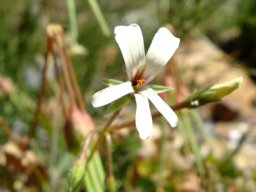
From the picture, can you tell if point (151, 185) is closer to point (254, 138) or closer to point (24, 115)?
point (24, 115)

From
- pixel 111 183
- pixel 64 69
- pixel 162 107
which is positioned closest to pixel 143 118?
pixel 162 107

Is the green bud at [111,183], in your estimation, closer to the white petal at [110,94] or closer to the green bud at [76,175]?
the green bud at [76,175]

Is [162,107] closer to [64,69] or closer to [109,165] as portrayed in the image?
[109,165]

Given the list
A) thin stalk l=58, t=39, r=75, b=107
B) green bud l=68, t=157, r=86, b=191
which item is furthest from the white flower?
thin stalk l=58, t=39, r=75, b=107

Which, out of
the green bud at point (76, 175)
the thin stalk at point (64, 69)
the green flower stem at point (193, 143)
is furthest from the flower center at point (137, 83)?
the green flower stem at point (193, 143)

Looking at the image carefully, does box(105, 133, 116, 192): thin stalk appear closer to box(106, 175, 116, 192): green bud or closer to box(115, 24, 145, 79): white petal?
box(106, 175, 116, 192): green bud

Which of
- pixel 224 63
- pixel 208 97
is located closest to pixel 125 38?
pixel 208 97
